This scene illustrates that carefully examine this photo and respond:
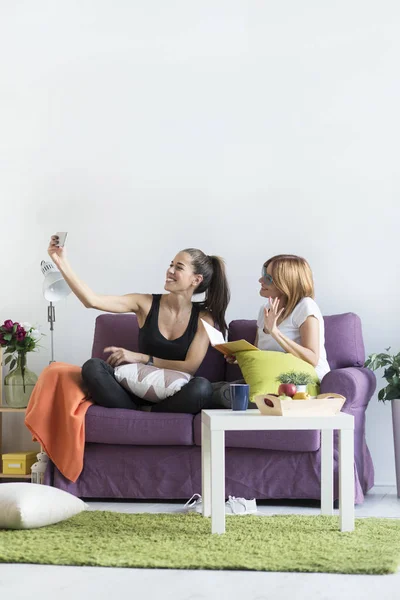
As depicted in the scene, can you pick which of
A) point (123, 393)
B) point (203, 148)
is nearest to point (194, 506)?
point (123, 393)

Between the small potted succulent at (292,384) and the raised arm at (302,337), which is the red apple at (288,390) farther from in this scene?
the raised arm at (302,337)

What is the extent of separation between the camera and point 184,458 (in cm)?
367

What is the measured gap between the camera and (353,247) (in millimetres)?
4574

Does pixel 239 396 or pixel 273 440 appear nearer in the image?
pixel 239 396

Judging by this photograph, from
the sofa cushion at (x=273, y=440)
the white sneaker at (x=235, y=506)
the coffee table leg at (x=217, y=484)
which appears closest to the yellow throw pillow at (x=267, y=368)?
the sofa cushion at (x=273, y=440)

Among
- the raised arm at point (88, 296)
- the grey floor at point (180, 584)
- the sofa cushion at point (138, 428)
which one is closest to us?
the grey floor at point (180, 584)

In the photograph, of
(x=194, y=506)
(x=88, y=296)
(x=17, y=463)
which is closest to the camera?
(x=194, y=506)

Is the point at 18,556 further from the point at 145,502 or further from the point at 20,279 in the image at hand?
the point at 20,279

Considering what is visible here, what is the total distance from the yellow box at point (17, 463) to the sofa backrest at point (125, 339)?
0.59 meters

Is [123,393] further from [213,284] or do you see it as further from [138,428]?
[213,284]

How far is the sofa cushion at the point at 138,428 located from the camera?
11.9 feet

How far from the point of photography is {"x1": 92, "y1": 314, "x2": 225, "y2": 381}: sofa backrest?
13.8 feet

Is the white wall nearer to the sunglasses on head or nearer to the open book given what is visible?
the sunglasses on head

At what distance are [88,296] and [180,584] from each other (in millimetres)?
1998
